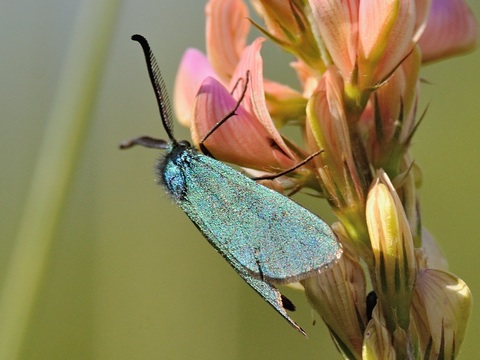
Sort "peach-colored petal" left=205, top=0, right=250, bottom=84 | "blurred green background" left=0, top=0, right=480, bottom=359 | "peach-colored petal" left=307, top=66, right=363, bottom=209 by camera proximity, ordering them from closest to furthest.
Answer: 1. "peach-colored petal" left=307, top=66, right=363, bottom=209
2. "peach-colored petal" left=205, top=0, right=250, bottom=84
3. "blurred green background" left=0, top=0, right=480, bottom=359

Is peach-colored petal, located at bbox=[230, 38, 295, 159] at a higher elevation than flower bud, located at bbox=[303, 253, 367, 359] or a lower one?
higher

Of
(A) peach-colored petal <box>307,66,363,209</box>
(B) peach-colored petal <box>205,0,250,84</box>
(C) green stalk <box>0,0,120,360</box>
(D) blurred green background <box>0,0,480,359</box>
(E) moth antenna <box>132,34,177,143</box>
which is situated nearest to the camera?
(A) peach-colored petal <box>307,66,363,209</box>

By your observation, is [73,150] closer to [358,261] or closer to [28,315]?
[28,315]

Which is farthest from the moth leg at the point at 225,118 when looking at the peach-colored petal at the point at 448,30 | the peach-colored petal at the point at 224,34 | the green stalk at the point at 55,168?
the green stalk at the point at 55,168

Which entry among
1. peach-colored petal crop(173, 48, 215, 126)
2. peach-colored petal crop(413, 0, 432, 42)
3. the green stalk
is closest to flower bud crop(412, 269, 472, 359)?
peach-colored petal crop(413, 0, 432, 42)

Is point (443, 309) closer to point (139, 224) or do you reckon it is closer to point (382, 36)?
point (382, 36)

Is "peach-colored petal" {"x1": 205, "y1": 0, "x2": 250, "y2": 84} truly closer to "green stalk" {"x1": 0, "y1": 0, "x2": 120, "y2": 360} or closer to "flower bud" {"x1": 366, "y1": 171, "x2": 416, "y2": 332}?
"green stalk" {"x1": 0, "y1": 0, "x2": 120, "y2": 360}
